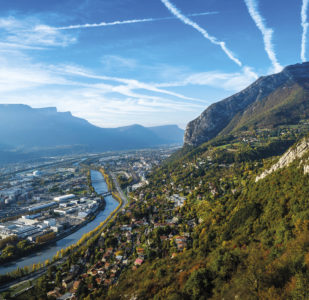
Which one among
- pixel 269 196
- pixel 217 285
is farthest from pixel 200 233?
pixel 217 285

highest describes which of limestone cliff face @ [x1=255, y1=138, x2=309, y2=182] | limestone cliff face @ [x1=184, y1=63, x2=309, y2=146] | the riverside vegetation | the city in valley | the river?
limestone cliff face @ [x1=184, y1=63, x2=309, y2=146]

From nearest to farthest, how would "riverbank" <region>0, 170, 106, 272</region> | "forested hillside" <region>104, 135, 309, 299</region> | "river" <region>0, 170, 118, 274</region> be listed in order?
"forested hillside" <region>104, 135, 309, 299</region> → "river" <region>0, 170, 118, 274</region> → "riverbank" <region>0, 170, 106, 272</region>

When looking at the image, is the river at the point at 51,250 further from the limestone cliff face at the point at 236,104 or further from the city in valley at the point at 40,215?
the limestone cliff face at the point at 236,104

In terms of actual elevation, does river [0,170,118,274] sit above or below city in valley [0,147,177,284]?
below

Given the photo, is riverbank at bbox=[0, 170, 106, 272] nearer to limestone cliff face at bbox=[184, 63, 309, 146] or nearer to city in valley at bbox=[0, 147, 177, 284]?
city in valley at bbox=[0, 147, 177, 284]

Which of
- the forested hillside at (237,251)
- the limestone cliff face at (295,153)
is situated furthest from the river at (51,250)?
the limestone cliff face at (295,153)

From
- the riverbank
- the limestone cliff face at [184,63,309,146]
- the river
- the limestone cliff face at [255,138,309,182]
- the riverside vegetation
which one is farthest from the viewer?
the limestone cliff face at [184,63,309,146]

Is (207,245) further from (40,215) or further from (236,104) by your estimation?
(236,104)

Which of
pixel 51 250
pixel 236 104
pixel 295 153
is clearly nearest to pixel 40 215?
pixel 51 250

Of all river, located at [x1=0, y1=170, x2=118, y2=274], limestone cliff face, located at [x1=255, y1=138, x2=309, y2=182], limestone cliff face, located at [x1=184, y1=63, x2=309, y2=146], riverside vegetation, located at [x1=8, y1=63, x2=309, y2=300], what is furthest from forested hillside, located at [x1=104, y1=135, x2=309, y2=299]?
limestone cliff face, located at [x1=184, y1=63, x2=309, y2=146]
